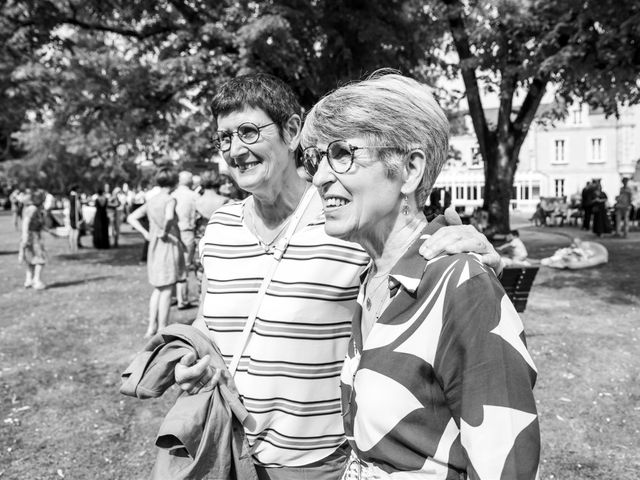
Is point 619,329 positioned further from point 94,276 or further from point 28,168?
point 28,168

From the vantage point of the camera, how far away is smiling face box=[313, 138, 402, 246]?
155 cm

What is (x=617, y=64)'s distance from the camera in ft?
30.9

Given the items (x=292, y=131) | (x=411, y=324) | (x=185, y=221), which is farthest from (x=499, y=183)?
(x=411, y=324)

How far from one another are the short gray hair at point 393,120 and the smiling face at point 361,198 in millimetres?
34

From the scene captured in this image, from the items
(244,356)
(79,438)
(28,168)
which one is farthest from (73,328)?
(28,168)

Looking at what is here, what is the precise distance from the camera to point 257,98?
7.17 ft

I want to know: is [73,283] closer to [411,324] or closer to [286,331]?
[286,331]

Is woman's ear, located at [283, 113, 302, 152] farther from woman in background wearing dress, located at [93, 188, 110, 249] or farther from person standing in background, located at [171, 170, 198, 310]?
woman in background wearing dress, located at [93, 188, 110, 249]

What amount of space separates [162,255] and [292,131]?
5.63 metres

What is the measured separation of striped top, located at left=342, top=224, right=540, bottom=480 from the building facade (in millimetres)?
51655

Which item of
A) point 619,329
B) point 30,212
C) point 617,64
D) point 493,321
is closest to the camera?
point 493,321

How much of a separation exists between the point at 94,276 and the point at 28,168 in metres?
36.4

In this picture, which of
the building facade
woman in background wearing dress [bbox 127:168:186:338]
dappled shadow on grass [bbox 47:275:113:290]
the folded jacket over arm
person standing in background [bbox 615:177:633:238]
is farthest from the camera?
the building facade

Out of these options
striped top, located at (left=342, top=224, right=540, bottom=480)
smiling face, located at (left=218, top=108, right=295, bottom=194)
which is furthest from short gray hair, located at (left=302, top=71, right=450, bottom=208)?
smiling face, located at (left=218, top=108, right=295, bottom=194)
